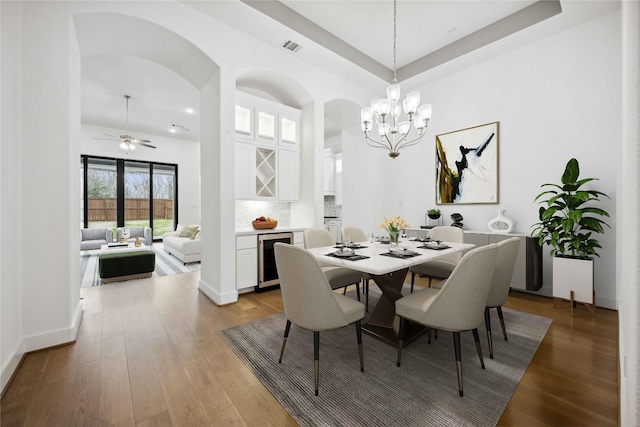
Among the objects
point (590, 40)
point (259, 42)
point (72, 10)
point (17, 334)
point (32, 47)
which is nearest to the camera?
point (17, 334)

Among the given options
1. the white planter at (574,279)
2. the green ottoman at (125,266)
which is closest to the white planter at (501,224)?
the white planter at (574,279)

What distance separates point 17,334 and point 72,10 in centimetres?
274

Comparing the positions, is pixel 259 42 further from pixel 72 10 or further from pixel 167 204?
pixel 167 204

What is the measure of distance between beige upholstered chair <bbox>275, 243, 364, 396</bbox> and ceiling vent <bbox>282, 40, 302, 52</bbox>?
309 centimetres

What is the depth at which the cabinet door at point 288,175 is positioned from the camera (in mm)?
4188

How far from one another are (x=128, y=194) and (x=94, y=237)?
5.34 ft

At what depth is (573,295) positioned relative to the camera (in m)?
2.93

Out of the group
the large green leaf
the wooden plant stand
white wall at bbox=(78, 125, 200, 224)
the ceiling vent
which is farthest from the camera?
white wall at bbox=(78, 125, 200, 224)

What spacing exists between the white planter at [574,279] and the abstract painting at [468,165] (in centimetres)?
123

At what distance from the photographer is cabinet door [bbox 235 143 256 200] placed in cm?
375

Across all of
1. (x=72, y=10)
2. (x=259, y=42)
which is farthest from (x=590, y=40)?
(x=72, y=10)

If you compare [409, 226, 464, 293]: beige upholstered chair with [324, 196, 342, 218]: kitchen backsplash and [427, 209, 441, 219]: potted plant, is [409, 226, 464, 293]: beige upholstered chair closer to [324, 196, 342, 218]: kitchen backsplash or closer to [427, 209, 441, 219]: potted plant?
→ [427, 209, 441, 219]: potted plant

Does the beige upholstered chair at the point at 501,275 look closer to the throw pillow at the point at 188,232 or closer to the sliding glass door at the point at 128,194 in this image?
the throw pillow at the point at 188,232

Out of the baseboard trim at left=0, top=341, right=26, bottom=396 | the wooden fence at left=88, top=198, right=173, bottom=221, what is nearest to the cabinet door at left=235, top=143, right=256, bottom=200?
the baseboard trim at left=0, top=341, right=26, bottom=396
